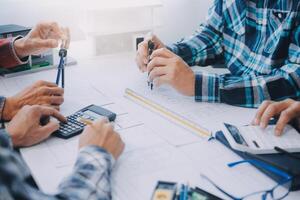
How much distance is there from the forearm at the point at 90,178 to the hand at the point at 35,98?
1.21ft

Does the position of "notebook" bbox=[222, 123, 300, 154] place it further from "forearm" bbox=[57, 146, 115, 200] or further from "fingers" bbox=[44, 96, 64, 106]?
"fingers" bbox=[44, 96, 64, 106]

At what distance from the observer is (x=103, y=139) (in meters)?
0.85

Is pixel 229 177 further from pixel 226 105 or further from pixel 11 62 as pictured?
pixel 11 62

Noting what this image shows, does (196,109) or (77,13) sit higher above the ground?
(77,13)

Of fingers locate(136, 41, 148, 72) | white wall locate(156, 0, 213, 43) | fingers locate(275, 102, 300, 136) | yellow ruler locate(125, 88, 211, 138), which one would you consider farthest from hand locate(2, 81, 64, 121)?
white wall locate(156, 0, 213, 43)

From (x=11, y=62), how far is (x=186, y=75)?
675 millimetres

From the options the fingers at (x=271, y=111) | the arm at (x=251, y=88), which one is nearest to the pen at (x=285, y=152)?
the fingers at (x=271, y=111)

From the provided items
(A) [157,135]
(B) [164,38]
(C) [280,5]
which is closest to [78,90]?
(A) [157,135]

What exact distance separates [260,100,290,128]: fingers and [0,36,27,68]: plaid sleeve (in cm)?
92

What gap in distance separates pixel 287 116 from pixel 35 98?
0.69m

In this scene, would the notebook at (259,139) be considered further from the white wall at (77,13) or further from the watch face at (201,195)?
the white wall at (77,13)

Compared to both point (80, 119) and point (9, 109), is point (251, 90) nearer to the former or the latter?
point (80, 119)

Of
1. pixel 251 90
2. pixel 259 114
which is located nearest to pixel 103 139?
pixel 259 114

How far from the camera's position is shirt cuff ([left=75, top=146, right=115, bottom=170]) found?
77cm
